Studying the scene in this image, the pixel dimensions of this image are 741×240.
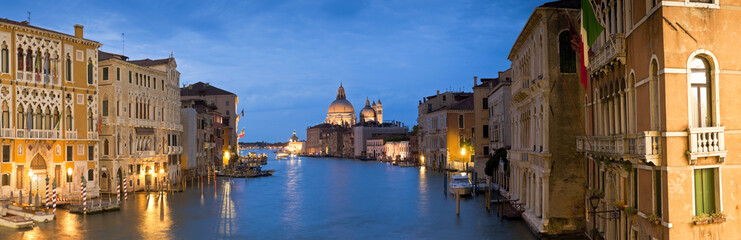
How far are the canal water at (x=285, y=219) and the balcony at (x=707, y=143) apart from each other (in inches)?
440

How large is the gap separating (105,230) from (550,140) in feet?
57.6

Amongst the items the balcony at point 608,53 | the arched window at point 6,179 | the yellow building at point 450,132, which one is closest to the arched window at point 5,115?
the arched window at point 6,179

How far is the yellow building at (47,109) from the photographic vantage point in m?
29.6

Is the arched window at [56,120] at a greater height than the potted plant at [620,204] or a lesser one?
greater

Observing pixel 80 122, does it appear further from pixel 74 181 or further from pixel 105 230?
pixel 105 230

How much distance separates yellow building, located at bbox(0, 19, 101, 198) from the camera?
29.6 meters

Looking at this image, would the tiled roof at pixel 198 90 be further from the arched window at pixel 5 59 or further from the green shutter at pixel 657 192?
the green shutter at pixel 657 192

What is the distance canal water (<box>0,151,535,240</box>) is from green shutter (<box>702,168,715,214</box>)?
10.6m

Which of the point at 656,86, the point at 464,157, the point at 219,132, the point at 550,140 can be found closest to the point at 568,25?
the point at 550,140

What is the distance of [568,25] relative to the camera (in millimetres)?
19516

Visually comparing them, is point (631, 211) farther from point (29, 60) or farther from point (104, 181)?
point (104, 181)

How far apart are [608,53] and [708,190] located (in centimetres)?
414

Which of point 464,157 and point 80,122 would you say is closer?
point 80,122

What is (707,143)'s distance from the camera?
11.2 m
